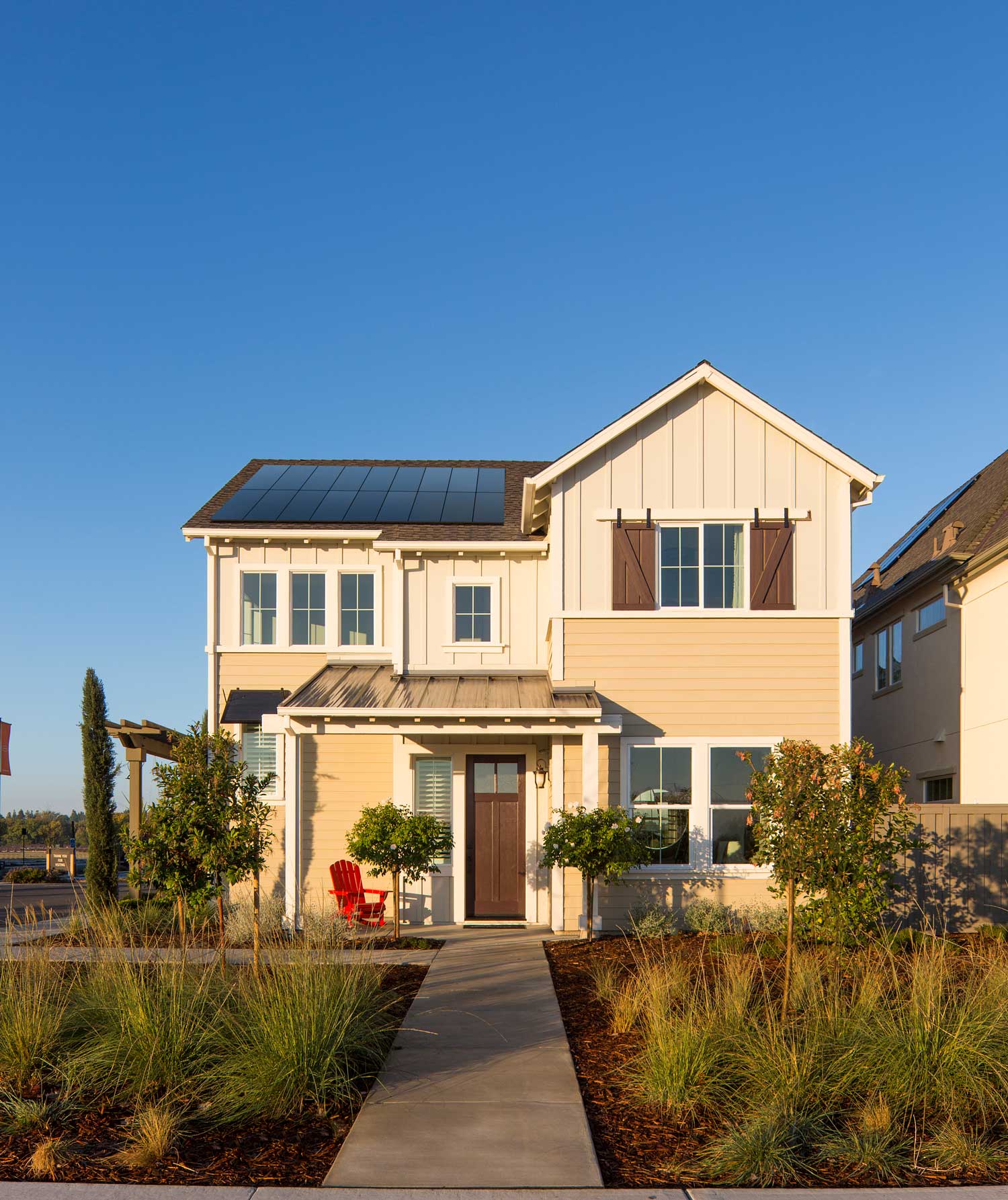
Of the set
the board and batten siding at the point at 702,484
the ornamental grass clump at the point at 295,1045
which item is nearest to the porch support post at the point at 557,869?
the board and batten siding at the point at 702,484

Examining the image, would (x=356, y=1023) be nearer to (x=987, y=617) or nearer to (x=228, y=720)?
(x=228, y=720)

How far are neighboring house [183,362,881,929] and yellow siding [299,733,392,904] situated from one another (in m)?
0.03

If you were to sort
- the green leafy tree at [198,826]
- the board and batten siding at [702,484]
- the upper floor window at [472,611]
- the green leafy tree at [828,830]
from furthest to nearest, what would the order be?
the upper floor window at [472,611] → the board and batten siding at [702,484] → the green leafy tree at [198,826] → the green leafy tree at [828,830]

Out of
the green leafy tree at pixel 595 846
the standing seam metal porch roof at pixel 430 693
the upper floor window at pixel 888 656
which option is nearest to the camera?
the green leafy tree at pixel 595 846

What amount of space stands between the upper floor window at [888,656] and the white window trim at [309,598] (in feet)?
35.2

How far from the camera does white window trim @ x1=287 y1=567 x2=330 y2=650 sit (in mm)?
17812

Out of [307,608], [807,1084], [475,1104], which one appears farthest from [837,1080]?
[307,608]

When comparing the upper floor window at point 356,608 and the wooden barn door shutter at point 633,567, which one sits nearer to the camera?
the wooden barn door shutter at point 633,567

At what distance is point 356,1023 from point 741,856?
325 inches

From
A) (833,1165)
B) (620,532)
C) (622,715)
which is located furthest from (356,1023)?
(620,532)

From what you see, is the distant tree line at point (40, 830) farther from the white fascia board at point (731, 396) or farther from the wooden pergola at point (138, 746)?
the white fascia board at point (731, 396)

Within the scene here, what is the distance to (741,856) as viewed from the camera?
14.8 meters

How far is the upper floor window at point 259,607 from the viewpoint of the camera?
58.5 feet

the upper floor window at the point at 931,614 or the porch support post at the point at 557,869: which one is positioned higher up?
the upper floor window at the point at 931,614
